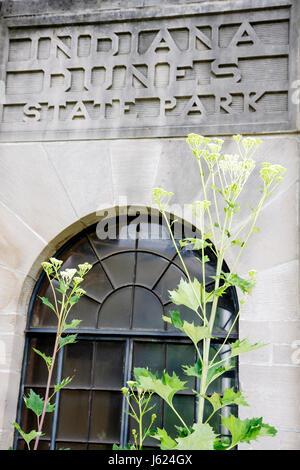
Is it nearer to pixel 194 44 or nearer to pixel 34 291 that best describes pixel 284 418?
pixel 34 291

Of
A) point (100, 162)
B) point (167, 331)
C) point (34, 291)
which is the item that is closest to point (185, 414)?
point (167, 331)

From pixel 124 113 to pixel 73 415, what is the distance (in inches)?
75.4

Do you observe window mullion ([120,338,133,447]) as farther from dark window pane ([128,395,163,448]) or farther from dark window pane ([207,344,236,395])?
dark window pane ([207,344,236,395])

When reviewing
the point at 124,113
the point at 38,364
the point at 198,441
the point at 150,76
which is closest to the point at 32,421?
the point at 38,364

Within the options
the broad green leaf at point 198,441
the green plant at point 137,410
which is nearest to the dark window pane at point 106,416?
the green plant at point 137,410

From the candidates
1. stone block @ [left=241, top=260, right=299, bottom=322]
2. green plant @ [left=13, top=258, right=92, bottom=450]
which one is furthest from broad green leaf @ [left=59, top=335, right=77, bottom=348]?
stone block @ [left=241, top=260, right=299, bottom=322]

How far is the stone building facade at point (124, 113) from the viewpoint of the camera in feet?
11.1

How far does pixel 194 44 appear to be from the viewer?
3.64 m

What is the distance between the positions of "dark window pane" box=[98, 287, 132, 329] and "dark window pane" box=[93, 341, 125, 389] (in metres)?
0.12

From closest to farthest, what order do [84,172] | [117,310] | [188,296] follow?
[188,296] < [117,310] < [84,172]

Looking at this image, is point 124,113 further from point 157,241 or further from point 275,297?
point 275,297

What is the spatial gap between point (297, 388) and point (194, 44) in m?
2.22

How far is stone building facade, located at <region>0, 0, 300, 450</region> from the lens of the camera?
11.1ft

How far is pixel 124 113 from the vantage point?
3646mm
